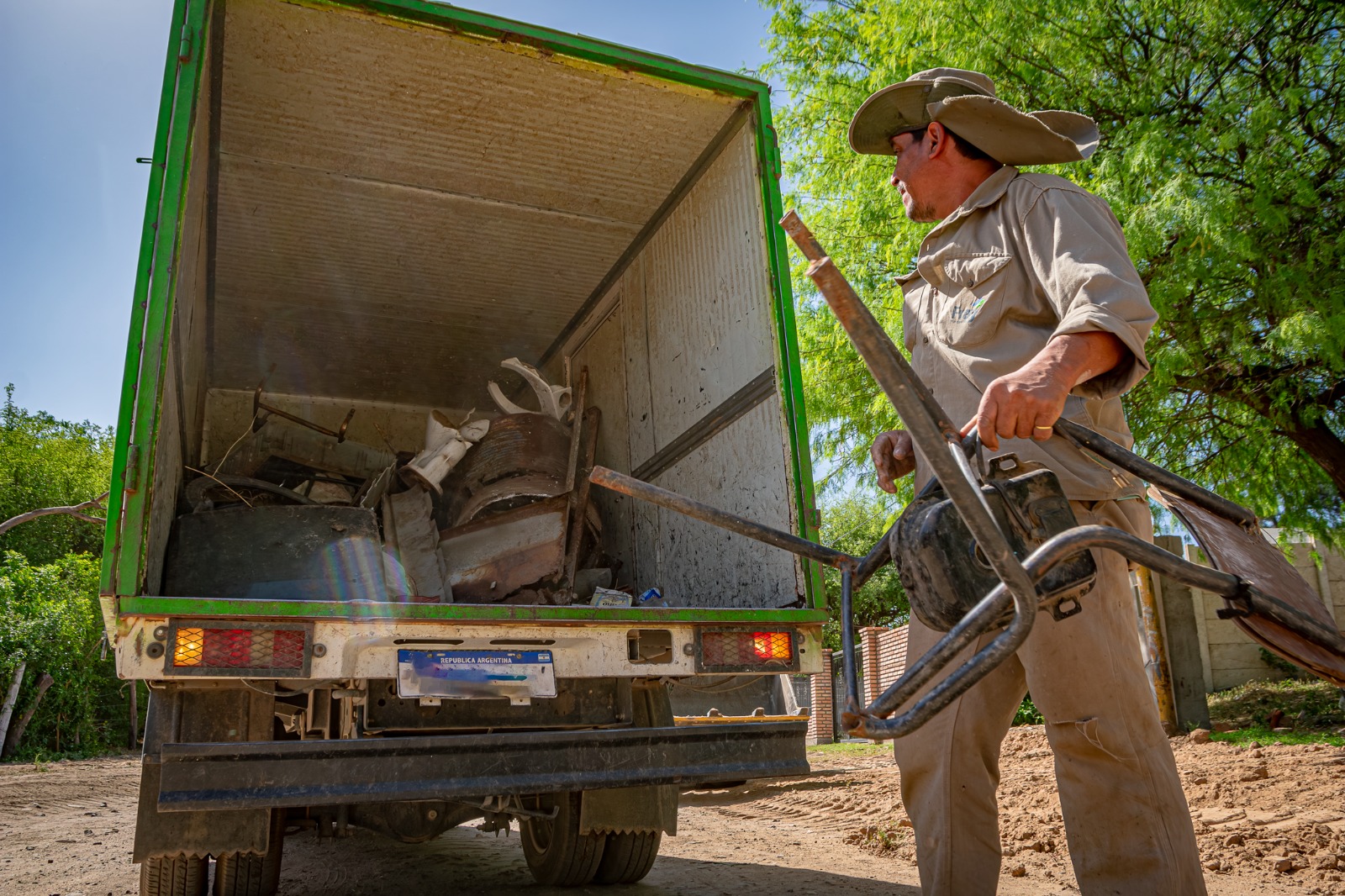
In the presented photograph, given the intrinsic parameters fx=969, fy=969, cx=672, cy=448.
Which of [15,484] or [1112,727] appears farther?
[15,484]

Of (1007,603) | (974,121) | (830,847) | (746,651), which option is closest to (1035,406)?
(1007,603)

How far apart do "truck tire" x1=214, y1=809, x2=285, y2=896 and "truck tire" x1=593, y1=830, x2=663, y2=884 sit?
1217 mm

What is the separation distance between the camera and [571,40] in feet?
12.3

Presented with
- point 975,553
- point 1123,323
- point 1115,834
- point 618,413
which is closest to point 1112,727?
point 1115,834

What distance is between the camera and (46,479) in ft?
106

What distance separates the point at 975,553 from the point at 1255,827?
12.0 feet

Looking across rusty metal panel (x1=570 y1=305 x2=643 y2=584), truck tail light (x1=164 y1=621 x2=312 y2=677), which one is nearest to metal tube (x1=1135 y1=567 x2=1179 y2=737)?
rusty metal panel (x1=570 y1=305 x2=643 y2=584)

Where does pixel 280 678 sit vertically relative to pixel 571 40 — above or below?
below

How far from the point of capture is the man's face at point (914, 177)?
2387 millimetres

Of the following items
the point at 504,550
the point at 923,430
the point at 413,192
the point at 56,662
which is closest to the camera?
the point at 923,430

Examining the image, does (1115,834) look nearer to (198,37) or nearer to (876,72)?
(198,37)

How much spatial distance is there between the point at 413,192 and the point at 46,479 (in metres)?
33.8

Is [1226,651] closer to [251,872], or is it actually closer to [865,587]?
[251,872]

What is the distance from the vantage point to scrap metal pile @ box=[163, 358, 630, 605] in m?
3.48
